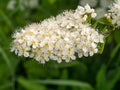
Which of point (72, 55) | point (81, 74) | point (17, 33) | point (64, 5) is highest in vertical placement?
point (64, 5)

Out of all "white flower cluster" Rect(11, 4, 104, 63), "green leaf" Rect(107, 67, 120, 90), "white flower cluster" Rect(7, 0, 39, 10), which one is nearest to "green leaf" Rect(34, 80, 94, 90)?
"green leaf" Rect(107, 67, 120, 90)

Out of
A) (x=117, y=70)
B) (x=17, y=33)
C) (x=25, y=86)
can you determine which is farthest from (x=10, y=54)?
(x=17, y=33)

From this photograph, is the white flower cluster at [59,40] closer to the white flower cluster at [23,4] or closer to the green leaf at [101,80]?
the green leaf at [101,80]

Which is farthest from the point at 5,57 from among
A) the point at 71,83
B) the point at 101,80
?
the point at 101,80

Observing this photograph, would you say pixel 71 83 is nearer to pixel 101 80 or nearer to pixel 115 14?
pixel 101 80

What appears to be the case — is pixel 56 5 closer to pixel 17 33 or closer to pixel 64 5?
pixel 64 5

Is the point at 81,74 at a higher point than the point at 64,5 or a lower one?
lower

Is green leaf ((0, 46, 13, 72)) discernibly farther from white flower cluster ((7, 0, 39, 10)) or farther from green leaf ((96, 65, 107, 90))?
green leaf ((96, 65, 107, 90))
